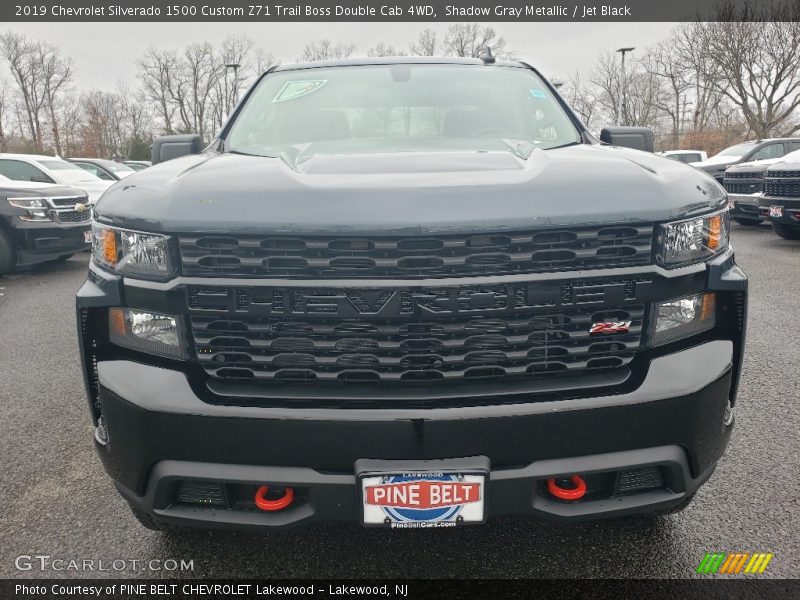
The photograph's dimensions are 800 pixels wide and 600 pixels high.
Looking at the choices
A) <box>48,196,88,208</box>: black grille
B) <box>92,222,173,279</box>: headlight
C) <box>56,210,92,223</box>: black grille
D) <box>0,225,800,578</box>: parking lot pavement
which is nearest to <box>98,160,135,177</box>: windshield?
<box>48,196,88,208</box>: black grille

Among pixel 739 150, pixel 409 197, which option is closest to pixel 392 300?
pixel 409 197

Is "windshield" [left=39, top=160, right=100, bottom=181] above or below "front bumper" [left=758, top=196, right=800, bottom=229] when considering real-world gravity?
above

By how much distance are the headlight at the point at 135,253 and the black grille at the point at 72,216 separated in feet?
24.9

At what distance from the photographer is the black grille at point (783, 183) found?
8.44m

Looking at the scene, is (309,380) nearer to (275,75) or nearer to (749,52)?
(275,75)

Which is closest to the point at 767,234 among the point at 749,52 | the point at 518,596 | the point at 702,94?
the point at 518,596

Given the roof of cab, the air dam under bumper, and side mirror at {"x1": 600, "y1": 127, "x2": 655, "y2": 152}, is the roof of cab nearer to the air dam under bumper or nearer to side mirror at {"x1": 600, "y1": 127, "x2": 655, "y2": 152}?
side mirror at {"x1": 600, "y1": 127, "x2": 655, "y2": 152}

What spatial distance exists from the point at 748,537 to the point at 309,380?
5.71 ft

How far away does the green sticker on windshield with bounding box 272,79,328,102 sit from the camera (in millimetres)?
2906

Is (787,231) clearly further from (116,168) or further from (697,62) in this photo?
(697,62)

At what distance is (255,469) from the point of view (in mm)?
1598

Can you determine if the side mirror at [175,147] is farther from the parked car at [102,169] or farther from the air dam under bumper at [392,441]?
the parked car at [102,169]

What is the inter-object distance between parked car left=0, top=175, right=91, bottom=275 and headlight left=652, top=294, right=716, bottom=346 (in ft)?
28.0

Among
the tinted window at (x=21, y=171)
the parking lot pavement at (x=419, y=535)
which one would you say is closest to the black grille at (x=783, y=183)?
the parking lot pavement at (x=419, y=535)
